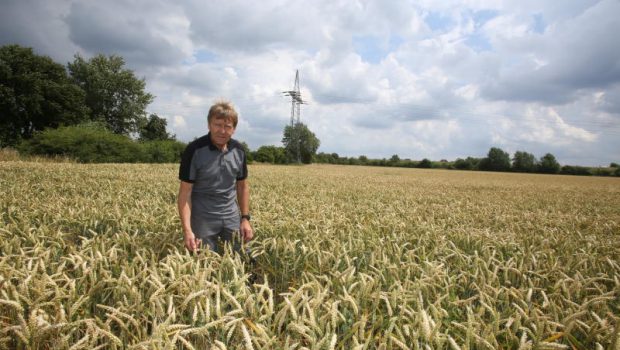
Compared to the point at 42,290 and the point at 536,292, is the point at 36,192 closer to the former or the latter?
the point at 42,290

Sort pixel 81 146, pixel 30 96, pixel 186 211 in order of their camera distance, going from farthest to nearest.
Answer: pixel 30 96
pixel 81 146
pixel 186 211

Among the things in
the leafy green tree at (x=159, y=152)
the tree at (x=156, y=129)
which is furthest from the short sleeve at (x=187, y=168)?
the tree at (x=156, y=129)

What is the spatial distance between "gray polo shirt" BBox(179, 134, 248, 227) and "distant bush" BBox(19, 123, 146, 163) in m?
34.6

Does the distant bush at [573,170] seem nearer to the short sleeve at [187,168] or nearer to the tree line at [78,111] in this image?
the tree line at [78,111]

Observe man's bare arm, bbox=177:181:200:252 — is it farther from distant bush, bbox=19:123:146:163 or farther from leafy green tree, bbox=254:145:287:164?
leafy green tree, bbox=254:145:287:164

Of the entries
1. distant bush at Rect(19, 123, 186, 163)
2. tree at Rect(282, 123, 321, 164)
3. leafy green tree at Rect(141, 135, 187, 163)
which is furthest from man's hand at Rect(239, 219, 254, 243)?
tree at Rect(282, 123, 321, 164)

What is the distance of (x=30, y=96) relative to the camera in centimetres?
4444

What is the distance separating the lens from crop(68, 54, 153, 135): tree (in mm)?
A: 57125

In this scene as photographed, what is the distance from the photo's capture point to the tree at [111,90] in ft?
187

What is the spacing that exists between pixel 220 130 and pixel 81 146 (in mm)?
37822

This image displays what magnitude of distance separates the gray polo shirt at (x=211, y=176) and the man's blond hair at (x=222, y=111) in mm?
360

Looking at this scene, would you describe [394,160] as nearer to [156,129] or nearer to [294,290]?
[156,129]

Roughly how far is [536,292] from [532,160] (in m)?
96.8

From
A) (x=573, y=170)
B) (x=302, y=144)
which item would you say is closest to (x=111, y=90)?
(x=302, y=144)
